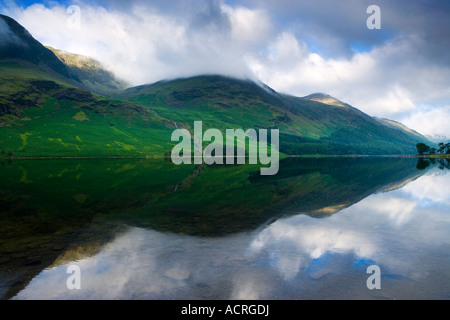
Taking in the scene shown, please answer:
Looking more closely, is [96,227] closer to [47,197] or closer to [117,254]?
[117,254]

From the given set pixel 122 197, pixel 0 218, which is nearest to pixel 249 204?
pixel 122 197

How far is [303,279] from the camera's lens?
48.9 ft

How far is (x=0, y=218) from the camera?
27.7 metres

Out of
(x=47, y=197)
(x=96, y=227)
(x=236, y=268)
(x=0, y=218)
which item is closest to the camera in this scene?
(x=236, y=268)

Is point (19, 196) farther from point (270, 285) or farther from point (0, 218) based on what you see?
point (270, 285)

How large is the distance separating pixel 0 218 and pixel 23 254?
13431mm

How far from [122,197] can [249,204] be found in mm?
19002
